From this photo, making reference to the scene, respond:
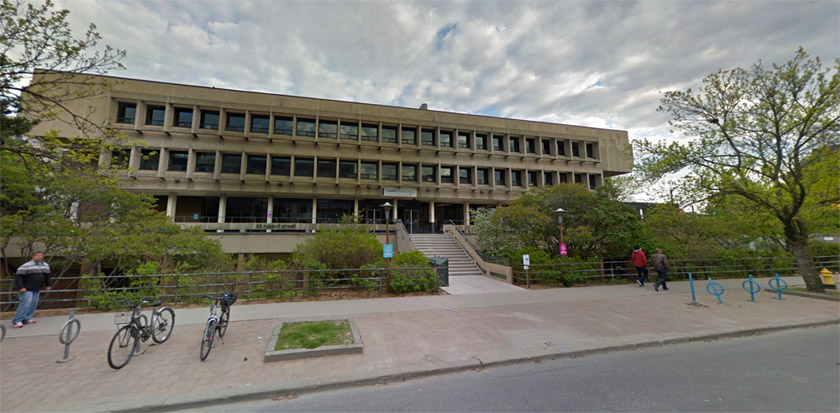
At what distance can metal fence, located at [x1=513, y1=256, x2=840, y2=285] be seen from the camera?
12.5m

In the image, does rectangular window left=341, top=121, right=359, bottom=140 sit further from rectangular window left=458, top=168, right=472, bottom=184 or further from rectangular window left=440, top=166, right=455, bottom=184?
rectangular window left=458, top=168, right=472, bottom=184

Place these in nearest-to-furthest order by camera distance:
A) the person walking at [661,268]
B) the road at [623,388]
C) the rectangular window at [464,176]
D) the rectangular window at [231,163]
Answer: the road at [623,388] < the person walking at [661,268] < the rectangular window at [231,163] < the rectangular window at [464,176]

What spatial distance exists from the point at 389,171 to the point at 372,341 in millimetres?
23475

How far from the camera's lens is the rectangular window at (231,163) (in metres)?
24.9

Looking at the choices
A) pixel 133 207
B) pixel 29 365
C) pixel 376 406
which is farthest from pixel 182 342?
pixel 133 207

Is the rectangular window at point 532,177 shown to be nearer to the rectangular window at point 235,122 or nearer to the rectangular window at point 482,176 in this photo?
the rectangular window at point 482,176

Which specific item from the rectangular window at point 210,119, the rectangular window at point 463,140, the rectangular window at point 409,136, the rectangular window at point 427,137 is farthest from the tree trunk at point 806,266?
the rectangular window at point 210,119

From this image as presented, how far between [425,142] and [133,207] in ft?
73.8

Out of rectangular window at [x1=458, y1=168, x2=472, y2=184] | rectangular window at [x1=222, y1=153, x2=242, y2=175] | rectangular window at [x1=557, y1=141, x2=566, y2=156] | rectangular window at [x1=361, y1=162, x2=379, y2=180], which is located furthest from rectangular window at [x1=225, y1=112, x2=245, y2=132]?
rectangular window at [x1=557, y1=141, x2=566, y2=156]

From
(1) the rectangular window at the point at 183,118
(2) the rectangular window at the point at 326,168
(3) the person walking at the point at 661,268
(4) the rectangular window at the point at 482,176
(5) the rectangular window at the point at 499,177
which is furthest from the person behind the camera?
(5) the rectangular window at the point at 499,177

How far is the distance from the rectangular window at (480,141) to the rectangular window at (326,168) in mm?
15148

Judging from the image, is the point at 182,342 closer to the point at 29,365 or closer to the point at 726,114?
the point at 29,365

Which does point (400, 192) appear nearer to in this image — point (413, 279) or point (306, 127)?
point (306, 127)

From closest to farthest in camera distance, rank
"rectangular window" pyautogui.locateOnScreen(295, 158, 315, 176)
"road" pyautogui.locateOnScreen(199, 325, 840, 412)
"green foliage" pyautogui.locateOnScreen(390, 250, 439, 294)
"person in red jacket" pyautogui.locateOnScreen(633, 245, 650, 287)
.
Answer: "road" pyautogui.locateOnScreen(199, 325, 840, 412)
"green foliage" pyautogui.locateOnScreen(390, 250, 439, 294)
"person in red jacket" pyautogui.locateOnScreen(633, 245, 650, 287)
"rectangular window" pyautogui.locateOnScreen(295, 158, 315, 176)
